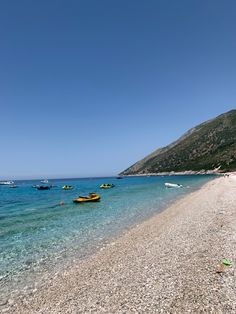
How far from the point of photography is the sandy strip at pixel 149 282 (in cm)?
710

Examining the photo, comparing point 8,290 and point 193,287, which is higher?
point 193,287

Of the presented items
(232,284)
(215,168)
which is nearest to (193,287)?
(232,284)

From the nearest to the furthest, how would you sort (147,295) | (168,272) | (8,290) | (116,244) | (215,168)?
1. (147,295)
2. (168,272)
3. (8,290)
4. (116,244)
5. (215,168)

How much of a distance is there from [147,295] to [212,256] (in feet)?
13.9

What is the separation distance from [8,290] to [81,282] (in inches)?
128

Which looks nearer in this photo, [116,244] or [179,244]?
[179,244]

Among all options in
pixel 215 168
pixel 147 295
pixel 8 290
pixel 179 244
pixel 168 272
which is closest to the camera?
pixel 147 295

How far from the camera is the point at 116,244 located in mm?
15453

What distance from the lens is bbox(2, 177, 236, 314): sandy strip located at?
7098 mm

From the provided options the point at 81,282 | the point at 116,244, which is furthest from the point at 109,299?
the point at 116,244

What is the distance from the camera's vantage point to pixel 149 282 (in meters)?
8.55

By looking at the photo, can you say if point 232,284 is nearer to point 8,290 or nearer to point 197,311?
point 197,311

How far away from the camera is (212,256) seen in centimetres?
1032

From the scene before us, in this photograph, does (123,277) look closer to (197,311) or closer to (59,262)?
(197,311)
